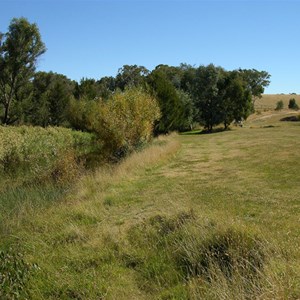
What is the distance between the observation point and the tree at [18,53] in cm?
3594

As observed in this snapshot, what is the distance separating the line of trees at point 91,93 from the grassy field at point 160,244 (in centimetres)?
1453

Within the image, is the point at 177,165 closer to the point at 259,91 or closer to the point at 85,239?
the point at 85,239

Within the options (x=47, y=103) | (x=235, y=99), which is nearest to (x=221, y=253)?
(x=235, y=99)

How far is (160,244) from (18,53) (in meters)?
34.9

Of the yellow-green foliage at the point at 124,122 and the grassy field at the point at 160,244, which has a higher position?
the yellow-green foliage at the point at 124,122

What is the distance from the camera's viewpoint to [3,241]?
25.8 ft

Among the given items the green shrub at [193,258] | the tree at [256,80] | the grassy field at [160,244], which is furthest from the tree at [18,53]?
the tree at [256,80]

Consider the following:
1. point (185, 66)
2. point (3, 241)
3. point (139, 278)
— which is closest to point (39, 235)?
point (3, 241)

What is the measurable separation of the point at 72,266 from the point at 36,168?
1219 centimetres

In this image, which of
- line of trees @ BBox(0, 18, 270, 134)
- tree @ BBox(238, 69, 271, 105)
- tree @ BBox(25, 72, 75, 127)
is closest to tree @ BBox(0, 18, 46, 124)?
line of trees @ BBox(0, 18, 270, 134)

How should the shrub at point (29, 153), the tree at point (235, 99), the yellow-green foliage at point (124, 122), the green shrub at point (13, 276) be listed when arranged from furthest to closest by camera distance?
the tree at point (235, 99)
the yellow-green foliage at point (124, 122)
the shrub at point (29, 153)
the green shrub at point (13, 276)

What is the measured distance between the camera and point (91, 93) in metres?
51.8

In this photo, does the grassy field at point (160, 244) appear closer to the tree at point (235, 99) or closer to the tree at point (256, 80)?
the tree at point (235, 99)

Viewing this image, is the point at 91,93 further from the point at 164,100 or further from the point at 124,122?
the point at 124,122
